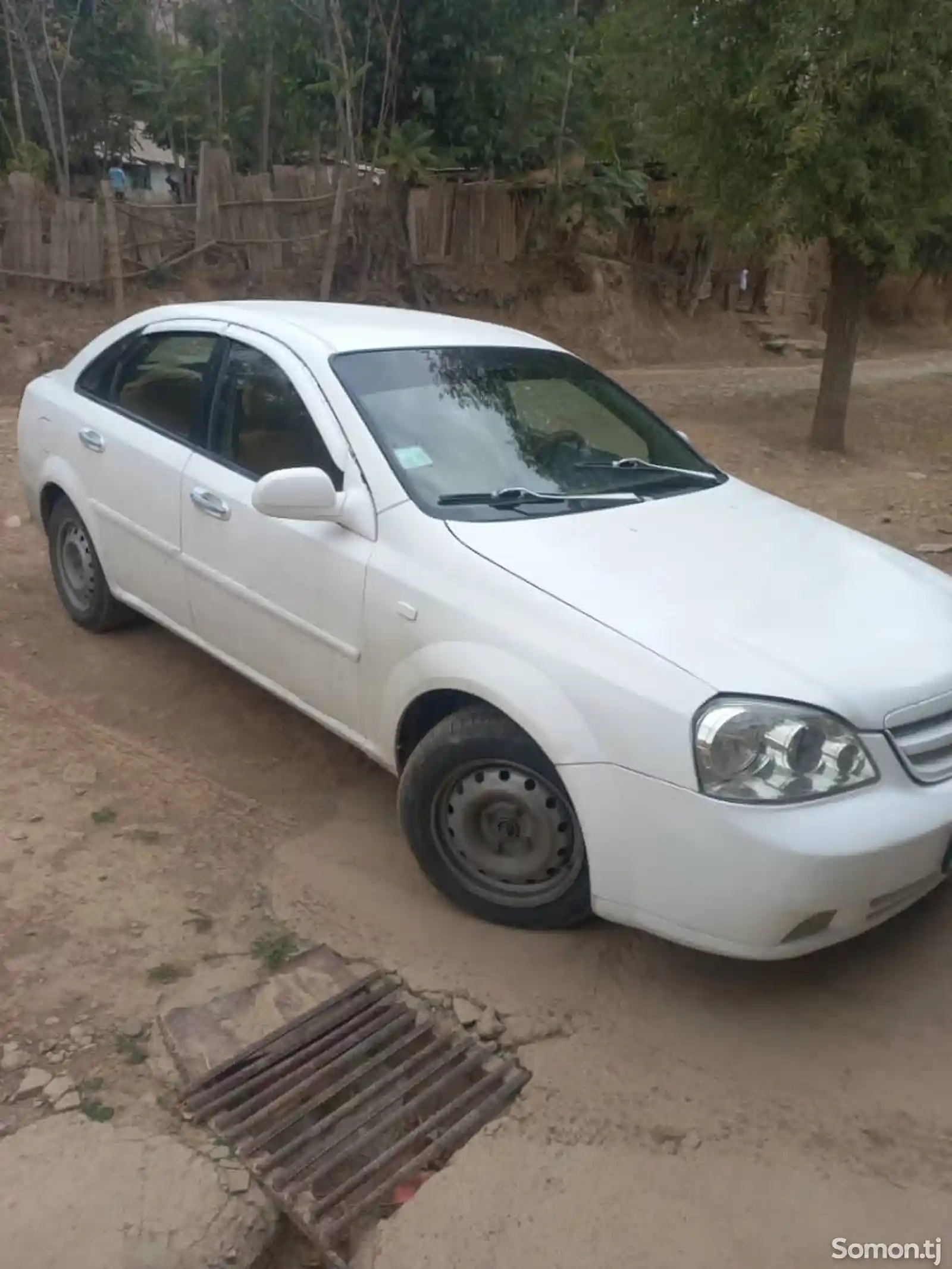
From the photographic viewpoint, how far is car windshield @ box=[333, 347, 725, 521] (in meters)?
3.64

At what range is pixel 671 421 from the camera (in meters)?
12.1

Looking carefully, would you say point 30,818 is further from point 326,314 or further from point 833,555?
point 833,555

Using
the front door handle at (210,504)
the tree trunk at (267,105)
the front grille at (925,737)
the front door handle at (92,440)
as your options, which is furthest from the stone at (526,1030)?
the tree trunk at (267,105)

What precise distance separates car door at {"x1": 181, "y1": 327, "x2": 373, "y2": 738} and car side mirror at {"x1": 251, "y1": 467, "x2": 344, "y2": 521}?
0.13 meters

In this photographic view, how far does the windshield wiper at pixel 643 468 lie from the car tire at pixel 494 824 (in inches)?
44.7

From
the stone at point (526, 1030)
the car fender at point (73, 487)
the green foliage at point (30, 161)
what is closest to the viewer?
the stone at point (526, 1030)

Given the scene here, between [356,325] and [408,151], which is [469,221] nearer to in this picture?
[408,151]

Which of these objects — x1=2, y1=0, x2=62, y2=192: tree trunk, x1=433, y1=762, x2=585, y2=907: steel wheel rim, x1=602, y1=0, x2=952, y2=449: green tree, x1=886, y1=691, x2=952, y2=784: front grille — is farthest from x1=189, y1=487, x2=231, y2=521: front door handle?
x1=2, y1=0, x2=62, y2=192: tree trunk

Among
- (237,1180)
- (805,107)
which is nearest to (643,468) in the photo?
(237,1180)

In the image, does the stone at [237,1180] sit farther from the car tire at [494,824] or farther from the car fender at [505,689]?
the car fender at [505,689]

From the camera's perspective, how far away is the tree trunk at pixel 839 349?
1111 cm

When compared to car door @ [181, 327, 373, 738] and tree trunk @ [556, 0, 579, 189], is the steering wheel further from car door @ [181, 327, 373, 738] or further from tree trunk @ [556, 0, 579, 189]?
tree trunk @ [556, 0, 579, 189]

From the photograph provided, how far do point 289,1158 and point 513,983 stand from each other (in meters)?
0.80

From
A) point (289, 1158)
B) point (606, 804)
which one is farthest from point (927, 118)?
point (289, 1158)
